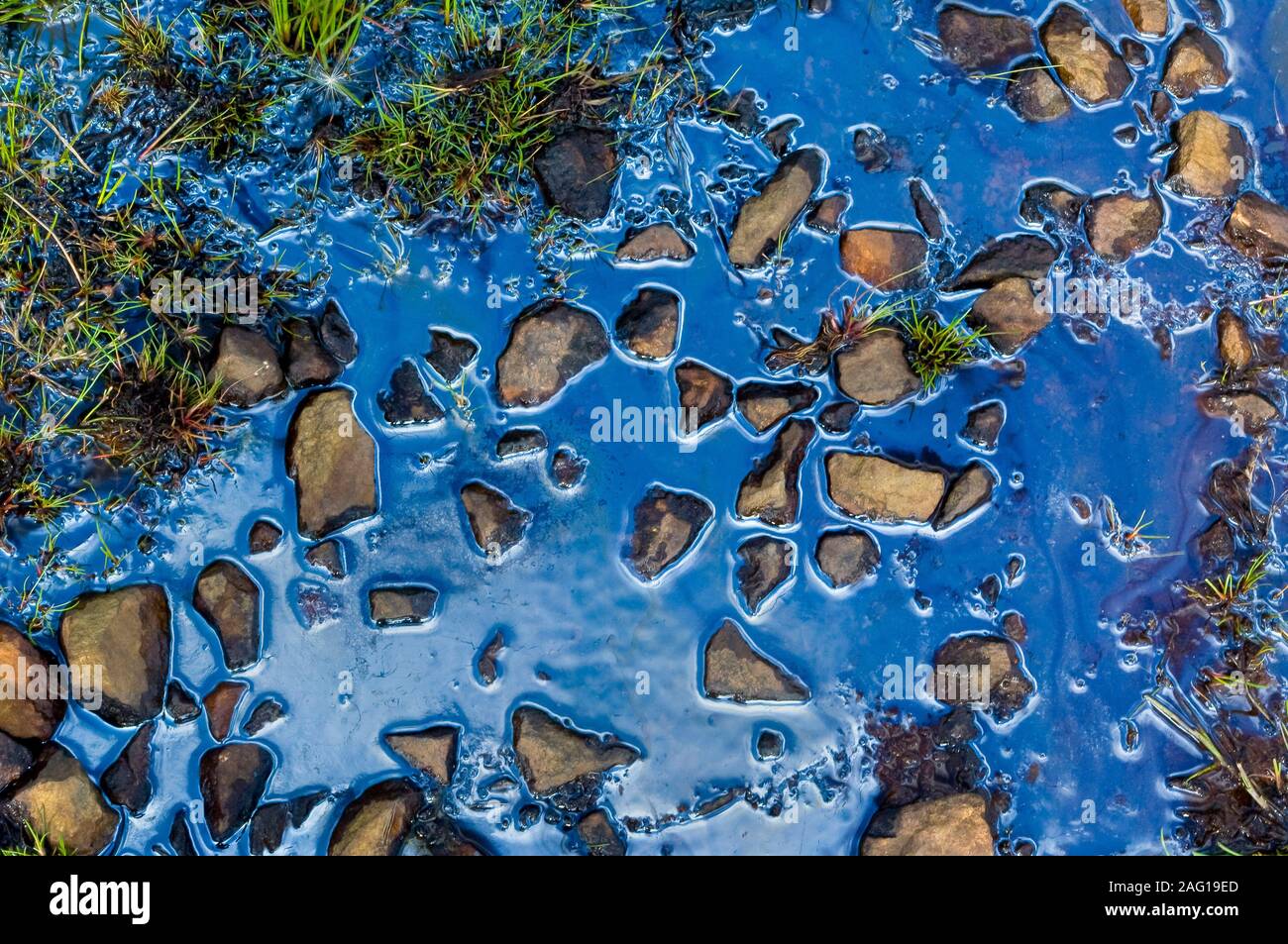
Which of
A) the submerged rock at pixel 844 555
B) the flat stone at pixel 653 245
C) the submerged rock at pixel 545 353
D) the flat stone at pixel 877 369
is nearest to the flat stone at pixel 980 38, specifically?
the flat stone at pixel 877 369

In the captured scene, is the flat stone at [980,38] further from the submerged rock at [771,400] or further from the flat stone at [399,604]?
the flat stone at [399,604]

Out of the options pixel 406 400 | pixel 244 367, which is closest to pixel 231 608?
pixel 244 367

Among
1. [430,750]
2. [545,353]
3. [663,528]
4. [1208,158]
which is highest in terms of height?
[1208,158]

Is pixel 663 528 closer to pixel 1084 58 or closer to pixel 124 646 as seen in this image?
pixel 124 646

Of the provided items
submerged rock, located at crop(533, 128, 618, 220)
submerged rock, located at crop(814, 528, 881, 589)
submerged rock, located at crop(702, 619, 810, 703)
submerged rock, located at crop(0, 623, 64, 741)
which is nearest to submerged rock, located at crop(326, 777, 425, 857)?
submerged rock, located at crop(0, 623, 64, 741)

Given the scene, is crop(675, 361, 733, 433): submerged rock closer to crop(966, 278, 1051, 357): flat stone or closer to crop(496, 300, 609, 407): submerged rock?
crop(496, 300, 609, 407): submerged rock
